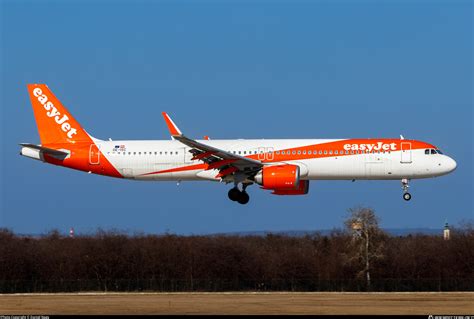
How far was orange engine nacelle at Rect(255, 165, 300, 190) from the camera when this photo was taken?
2363 inches

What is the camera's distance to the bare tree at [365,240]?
86.8 m

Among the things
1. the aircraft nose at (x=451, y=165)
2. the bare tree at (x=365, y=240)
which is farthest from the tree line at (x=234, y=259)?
the aircraft nose at (x=451, y=165)

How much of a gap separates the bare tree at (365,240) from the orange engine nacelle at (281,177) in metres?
25.4

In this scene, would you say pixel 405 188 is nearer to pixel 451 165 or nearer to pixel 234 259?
pixel 451 165

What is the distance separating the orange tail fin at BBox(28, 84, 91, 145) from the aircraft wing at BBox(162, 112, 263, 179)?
9121mm

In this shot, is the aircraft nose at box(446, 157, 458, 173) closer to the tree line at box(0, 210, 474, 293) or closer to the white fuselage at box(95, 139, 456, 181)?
the white fuselage at box(95, 139, 456, 181)

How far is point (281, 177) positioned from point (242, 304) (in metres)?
10.3

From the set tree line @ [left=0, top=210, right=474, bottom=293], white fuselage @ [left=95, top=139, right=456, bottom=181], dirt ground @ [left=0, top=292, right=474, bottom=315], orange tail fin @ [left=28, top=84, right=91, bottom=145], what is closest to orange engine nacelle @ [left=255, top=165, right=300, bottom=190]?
white fuselage @ [left=95, top=139, right=456, bottom=181]

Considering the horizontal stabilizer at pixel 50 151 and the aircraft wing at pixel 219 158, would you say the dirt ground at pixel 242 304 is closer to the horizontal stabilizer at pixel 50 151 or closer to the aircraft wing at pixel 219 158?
the aircraft wing at pixel 219 158

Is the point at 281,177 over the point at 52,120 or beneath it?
beneath

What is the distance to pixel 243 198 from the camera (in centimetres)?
6391

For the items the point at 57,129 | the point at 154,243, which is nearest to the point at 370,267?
the point at 154,243

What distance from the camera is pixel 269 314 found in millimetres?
46531

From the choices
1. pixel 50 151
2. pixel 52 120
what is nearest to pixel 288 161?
pixel 50 151
